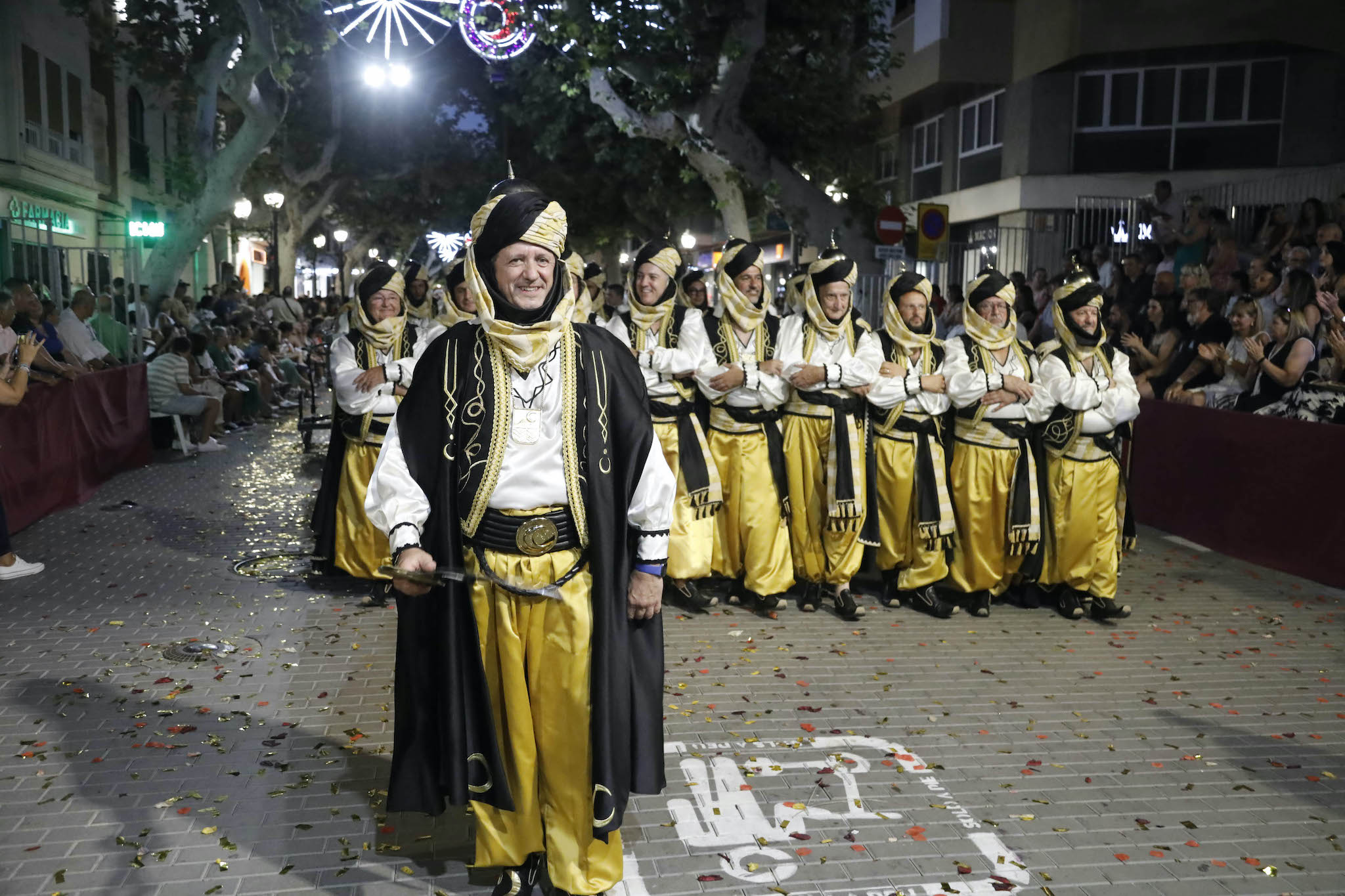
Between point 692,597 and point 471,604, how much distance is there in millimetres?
3798

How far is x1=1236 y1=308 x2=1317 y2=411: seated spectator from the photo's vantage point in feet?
Answer: 29.5

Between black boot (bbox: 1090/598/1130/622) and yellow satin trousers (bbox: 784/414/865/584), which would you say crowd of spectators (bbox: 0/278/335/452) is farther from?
black boot (bbox: 1090/598/1130/622)

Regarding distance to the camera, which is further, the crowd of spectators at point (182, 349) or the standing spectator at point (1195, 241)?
the standing spectator at point (1195, 241)

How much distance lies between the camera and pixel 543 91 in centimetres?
2356

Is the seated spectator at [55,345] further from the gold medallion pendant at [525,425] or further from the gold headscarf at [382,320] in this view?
the gold medallion pendant at [525,425]

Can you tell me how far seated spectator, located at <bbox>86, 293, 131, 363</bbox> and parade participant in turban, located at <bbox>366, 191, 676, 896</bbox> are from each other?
11.5 metres

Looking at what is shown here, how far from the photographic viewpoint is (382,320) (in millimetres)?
7191

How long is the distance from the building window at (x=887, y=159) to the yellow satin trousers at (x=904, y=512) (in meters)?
24.5

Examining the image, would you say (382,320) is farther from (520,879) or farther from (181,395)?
(181,395)

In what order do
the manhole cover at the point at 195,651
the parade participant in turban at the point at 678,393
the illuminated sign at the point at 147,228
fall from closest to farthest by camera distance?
the manhole cover at the point at 195,651 < the parade participant in turban at the point at 678,393 < the illuminated sign at the point at 147,228

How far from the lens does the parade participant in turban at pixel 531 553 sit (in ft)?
11.9

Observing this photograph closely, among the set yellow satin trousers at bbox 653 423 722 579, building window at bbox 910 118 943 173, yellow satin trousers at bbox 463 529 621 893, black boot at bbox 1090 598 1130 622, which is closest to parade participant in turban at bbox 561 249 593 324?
yellow satin trousers at bbox 653 423 722 579

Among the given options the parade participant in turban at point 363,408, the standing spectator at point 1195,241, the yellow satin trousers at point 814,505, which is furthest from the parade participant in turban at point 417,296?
the standing spectator at point 1195,241

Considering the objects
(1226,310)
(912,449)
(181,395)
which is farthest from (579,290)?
(181,395)
